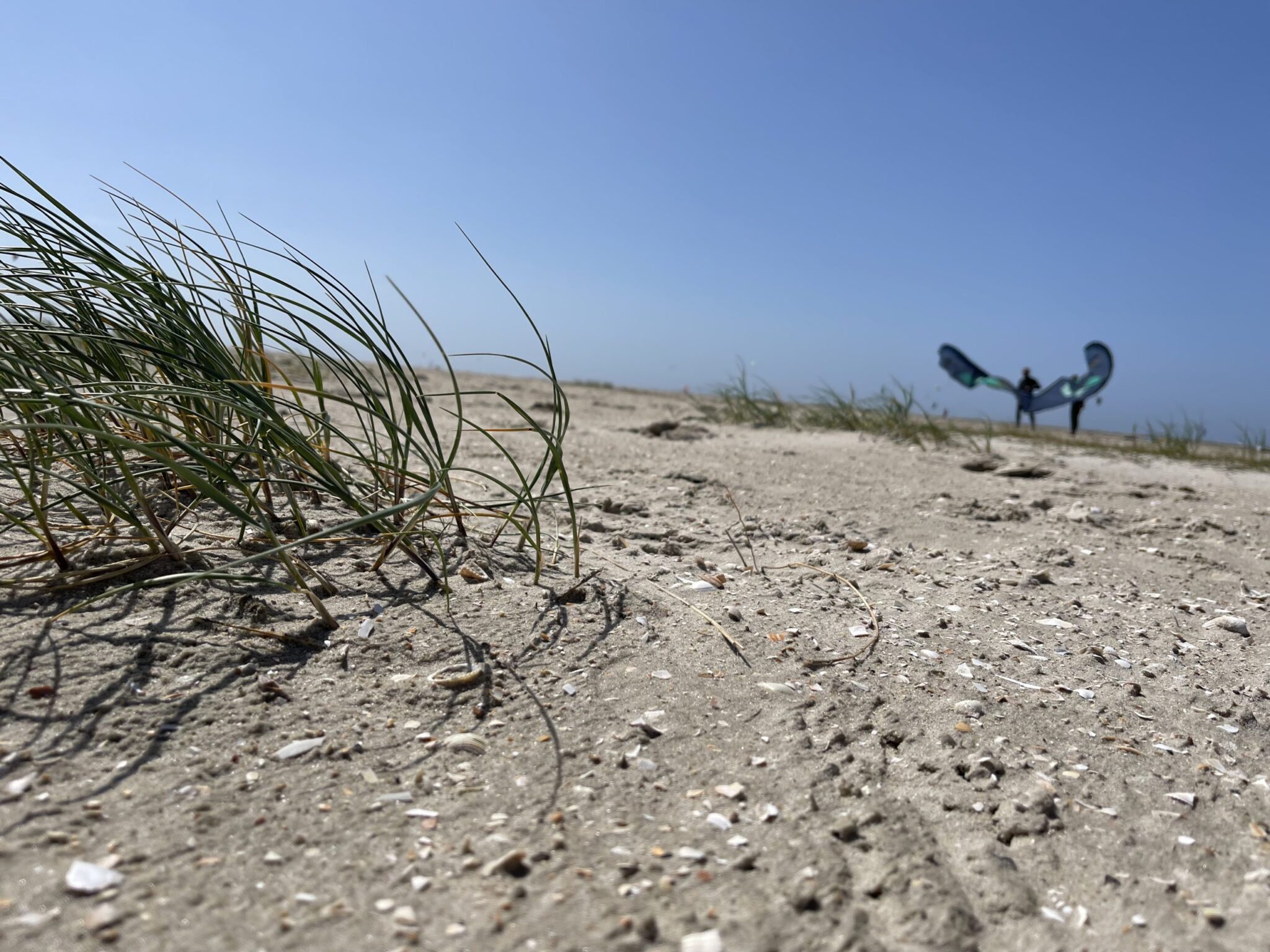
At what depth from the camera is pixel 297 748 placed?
109cm

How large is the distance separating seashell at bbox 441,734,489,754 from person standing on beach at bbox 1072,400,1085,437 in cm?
1014

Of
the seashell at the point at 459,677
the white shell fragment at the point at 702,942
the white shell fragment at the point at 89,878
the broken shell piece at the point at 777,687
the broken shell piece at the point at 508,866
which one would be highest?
the seashell at the point at 459,677

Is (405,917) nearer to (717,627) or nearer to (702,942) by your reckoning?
(702,942)

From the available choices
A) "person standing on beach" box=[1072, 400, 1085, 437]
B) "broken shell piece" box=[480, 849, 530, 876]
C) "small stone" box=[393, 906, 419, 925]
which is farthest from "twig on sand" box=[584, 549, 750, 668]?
"person standing on beach" box=[1072, 400, 1085, 437]

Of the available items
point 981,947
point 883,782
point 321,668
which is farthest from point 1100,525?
point 321,668

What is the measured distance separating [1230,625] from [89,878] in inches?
83.3

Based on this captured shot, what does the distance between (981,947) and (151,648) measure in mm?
1163

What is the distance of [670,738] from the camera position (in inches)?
46.8

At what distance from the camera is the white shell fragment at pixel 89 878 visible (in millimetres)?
825

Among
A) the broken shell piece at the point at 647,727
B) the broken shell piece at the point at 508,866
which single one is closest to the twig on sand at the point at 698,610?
the broken shell piece at the point at 647,727

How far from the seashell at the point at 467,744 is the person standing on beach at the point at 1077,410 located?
10140 millimetres

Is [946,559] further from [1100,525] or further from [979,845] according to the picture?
[979,845]

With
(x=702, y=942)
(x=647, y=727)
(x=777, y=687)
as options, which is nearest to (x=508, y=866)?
(x=702, y=942)

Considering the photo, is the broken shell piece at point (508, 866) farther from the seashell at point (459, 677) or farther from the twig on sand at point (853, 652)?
the twig on sand at point (853, 652)
